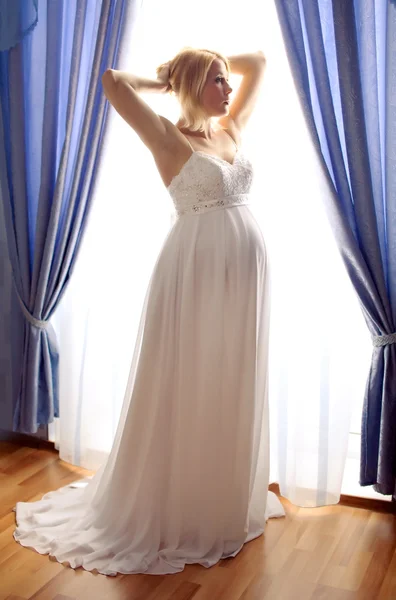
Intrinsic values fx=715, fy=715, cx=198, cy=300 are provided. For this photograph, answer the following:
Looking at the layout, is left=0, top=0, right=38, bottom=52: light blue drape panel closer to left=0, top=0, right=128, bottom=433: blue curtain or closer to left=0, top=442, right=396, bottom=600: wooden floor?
left=0, top=0, right=128, bottom=433: blue curtain

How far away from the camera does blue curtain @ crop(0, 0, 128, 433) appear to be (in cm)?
288

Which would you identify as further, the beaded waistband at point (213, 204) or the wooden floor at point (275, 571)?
the beaded waistband at point (213, 204)

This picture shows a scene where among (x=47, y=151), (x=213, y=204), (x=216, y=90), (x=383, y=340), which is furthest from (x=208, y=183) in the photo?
(x=47, y=151)

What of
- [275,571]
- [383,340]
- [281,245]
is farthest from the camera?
[281,245]

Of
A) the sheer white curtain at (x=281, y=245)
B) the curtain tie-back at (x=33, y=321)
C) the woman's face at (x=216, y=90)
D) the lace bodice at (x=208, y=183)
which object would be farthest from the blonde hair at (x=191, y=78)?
the curtain tie-back at (x=33, y=321)

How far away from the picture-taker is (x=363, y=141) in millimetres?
2455

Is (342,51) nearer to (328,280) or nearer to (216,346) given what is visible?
(328,280)

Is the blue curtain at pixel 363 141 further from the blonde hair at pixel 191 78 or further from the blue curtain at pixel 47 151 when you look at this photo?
the blue curtain at pixel 47 151

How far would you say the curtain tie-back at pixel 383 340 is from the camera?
8.33 ft

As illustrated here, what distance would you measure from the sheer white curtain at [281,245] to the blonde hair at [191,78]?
373mm

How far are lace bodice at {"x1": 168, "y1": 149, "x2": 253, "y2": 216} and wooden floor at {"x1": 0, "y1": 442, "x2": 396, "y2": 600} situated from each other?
3.85ft

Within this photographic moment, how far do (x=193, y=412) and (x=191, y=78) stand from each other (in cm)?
112

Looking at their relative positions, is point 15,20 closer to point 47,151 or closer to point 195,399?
point 47,151

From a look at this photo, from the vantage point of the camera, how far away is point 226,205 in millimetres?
2393
